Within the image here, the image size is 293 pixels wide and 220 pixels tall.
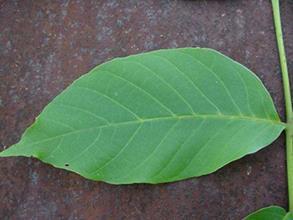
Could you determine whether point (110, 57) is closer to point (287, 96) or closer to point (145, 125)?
point (145, 125)

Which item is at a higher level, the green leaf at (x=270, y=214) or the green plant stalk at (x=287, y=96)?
the green plant stalk at (x=287, y=96)

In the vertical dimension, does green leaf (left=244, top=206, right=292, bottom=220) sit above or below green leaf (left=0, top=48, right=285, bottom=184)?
below

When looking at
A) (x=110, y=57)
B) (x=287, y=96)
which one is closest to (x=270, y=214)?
(x=287, y=96)

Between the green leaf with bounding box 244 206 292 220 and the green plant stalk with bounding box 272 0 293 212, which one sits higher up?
the green plant stalk with bounding box 272 0 293 212

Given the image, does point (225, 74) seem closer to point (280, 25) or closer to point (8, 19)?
point (280, 25)
